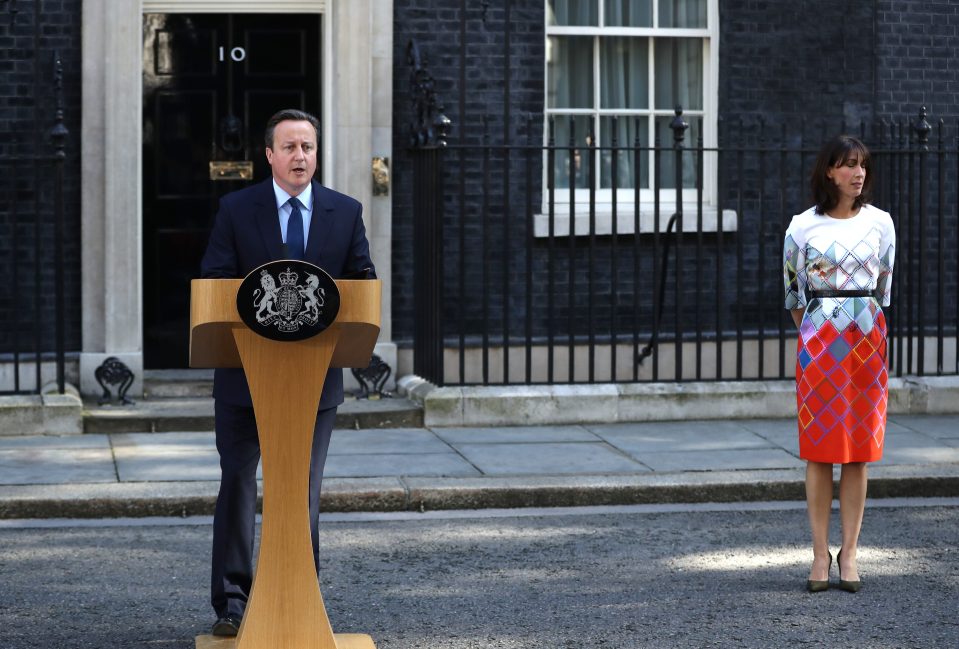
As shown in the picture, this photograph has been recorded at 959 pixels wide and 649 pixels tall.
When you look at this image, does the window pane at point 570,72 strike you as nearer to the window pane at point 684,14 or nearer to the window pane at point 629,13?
the window pane at point 629,13

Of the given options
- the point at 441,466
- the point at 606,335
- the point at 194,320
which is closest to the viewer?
the point at 194,320

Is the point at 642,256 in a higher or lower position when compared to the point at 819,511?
higher

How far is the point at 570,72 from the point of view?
1131 centimetres

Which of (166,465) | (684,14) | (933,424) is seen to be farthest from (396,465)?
(684,14)

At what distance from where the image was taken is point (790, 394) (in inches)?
404

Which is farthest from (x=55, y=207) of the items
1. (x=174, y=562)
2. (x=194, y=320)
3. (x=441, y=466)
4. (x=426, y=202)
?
(x=194, y=320)

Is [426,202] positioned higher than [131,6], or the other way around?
[131,6]

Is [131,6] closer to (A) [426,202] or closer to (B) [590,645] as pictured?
(A) [426,202]

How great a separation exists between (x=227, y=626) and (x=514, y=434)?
4.72 meters

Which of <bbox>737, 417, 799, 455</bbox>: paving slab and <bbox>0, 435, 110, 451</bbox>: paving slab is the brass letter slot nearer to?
<bbox>0, 435, 110, 451</bbox>: paving slab

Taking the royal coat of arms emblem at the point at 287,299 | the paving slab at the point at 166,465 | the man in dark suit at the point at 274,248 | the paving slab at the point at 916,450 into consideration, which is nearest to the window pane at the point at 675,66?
the paving slab at the point at 916,450

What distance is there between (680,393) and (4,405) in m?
4.32

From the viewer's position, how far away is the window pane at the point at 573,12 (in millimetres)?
11195

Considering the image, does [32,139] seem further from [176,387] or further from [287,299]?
[287,299]
